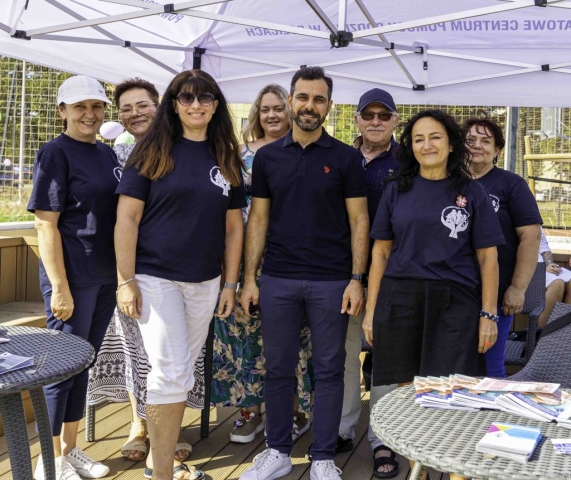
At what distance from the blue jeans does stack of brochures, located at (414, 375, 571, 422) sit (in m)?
1.03

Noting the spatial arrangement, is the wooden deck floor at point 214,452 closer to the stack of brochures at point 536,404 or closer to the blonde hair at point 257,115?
the stack of brochures at point 536,404

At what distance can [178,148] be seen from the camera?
2.72 m

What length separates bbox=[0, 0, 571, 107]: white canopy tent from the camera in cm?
407

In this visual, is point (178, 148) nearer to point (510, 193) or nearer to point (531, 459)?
point (510, 193)

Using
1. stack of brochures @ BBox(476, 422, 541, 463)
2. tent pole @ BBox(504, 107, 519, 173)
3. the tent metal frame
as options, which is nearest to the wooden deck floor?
stack of brochures @ BBox(476, 422, 541, 463)

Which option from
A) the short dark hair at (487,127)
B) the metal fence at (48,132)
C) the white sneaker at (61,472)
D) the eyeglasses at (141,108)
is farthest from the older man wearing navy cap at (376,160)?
the metal fence at (48,132)

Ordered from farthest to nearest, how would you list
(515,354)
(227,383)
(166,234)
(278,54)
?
(278,54) → (515,354) → (227,383) → (166,234)

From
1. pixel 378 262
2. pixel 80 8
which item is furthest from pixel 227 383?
pixel 80 8

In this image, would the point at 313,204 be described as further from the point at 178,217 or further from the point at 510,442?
the point at 510,442

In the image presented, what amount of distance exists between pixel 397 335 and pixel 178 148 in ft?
3.73

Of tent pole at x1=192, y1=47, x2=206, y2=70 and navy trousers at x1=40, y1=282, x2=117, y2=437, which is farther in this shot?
tent pole at x1=192, y1=47, x2=206, y2=70

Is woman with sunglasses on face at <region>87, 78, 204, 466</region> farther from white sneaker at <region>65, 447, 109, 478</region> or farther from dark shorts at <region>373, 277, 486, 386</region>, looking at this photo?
dark shorts at <region>373, 277, 486, 386</region>

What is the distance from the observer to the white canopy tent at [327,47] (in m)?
4.07

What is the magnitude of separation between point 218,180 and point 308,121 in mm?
472
